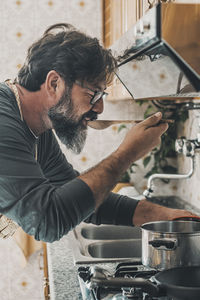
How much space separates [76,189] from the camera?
1.14 m

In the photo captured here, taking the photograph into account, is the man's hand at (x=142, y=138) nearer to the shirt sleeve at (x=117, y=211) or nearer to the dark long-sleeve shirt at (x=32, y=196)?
the dark long-sleeve shirt at (x=32, y=196)

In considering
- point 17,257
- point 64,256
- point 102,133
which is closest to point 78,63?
point 64,256

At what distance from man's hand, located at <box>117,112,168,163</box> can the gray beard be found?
0.25m

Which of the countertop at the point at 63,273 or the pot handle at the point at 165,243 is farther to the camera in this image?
the countertop at the point at 63,273

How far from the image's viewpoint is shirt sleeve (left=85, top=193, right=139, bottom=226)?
1.53 m

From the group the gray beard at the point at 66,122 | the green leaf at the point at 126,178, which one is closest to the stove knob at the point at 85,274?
the gray beard at the point at 66,122

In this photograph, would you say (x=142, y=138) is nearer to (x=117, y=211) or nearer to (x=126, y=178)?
(x=117, y=211)

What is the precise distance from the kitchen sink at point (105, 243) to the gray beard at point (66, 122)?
0.39 m

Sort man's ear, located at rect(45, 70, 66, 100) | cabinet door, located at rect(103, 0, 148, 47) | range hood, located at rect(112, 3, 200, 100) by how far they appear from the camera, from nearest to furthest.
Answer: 1. range hood, located at rect(112, 3, 200, 100)
2. man's ear, located at rect(45, 70, 66, 100)
3. cabinet door, located at rect(103, 0, 148, 47)

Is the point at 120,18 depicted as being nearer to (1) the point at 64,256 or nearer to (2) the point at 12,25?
(2) the point at 12,25

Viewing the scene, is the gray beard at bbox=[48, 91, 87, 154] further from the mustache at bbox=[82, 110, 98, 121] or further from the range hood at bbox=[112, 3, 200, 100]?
the range hood at bbox=[112, 3, 200, 100]

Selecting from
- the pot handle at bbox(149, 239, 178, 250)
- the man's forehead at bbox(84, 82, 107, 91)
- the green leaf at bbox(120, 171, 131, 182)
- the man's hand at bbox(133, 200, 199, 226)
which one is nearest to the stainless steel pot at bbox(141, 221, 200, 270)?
the pot handle at bbox(149, 239, 178, 250)

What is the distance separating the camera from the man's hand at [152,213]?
1447mm

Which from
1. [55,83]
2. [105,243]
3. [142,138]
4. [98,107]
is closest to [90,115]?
[98,107]
